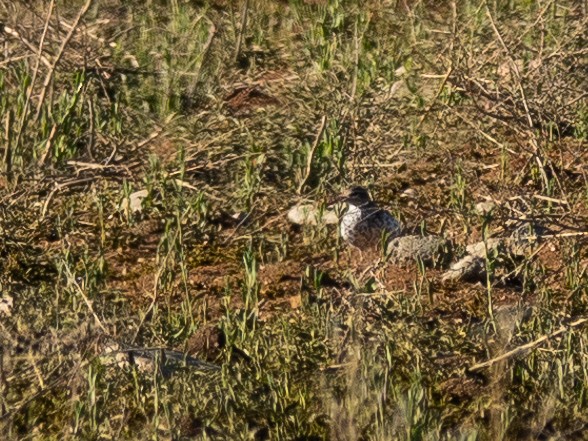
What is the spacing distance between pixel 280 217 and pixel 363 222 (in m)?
0.36

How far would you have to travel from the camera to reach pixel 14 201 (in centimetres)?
499

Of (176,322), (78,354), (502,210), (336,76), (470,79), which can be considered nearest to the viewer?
(78,354)

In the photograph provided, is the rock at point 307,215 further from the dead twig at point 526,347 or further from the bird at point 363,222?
the dead twig at point 526,347

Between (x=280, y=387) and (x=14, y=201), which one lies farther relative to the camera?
(x=14, y=201)

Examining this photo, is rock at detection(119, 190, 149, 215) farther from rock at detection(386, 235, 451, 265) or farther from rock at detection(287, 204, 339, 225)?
rock at detection(386, 235, 451, 265)

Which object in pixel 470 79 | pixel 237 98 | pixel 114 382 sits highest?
pixel 470 79

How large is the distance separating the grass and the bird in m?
0.06

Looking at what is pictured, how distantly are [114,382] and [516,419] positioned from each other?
41.4 inches

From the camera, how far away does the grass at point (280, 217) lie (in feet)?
12.3

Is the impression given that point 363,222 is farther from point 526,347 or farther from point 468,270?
point 526,347

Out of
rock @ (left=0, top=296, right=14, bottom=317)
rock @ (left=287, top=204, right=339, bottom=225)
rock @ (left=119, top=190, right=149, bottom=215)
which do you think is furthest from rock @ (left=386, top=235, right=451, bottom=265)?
rock @ (left=0, top=296, right=14, bottom=317)

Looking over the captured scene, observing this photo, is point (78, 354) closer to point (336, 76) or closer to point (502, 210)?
point (502, 210)

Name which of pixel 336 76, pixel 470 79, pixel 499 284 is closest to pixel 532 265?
pixel 499 284

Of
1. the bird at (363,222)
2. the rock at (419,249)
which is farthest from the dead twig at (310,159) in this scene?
the rock at (419,249)
